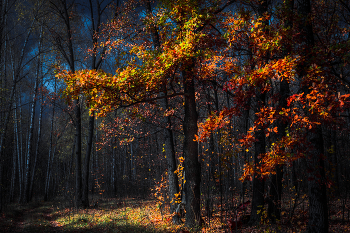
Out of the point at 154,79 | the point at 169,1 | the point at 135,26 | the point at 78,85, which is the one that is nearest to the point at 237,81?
the point at 154,79

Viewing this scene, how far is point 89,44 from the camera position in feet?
48.6

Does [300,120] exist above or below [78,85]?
below

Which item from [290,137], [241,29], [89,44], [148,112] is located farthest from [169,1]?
[89,44]

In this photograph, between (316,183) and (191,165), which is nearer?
(316,183)

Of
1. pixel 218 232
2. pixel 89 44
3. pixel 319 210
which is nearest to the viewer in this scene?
pixel 319 210

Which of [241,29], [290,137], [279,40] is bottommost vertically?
[290,137]

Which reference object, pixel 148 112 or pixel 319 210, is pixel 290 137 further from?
pixel 148 112

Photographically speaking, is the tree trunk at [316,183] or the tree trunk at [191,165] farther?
the tree trunk at [191,165]

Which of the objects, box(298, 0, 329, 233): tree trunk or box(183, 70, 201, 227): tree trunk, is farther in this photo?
box(183, 70, 201, 227): tree trunk

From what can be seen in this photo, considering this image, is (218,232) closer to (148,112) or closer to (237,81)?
(237,81)

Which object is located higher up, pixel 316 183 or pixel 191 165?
pixel 191 165

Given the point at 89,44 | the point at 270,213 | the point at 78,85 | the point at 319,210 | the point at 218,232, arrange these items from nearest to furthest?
the point at 319,210
the point at 78,85
the point at 218,232
the point at 270,213
the point at 89,44

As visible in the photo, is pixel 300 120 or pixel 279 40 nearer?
pixel 300 120

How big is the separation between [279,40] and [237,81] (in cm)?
155
